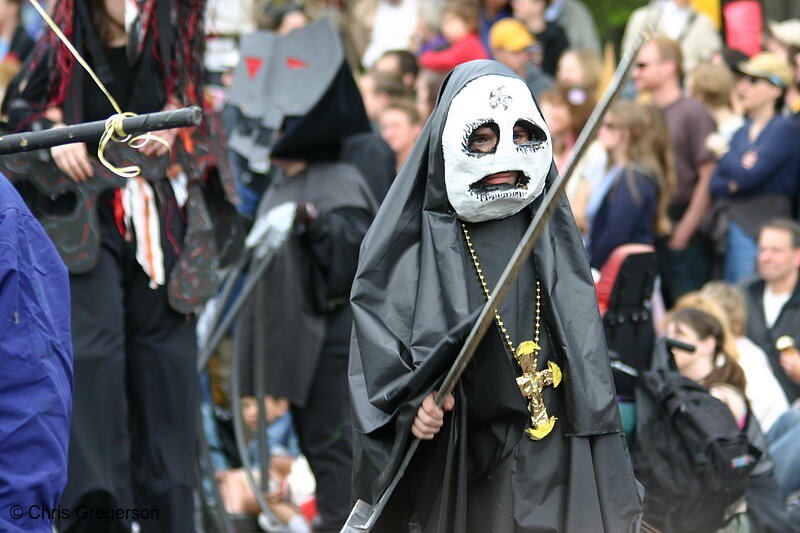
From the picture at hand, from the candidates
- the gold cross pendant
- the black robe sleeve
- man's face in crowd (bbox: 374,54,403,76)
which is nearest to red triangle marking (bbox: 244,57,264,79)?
the black robe sleeve

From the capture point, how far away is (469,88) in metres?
4.30

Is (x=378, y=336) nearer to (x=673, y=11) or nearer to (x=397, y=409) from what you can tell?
(x=397, y=409)

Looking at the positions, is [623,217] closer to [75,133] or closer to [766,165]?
[766,165]

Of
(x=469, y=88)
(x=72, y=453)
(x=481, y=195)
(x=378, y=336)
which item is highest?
(x=469, y=88)

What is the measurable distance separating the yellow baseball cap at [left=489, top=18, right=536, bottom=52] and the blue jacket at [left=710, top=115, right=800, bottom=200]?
2.09 meters

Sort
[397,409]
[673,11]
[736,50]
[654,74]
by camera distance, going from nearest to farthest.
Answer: [397,409], [654,74], [736,50], [673,11]

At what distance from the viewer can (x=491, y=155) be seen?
13.9 feet

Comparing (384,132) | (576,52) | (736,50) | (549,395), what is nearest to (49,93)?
(549,395)

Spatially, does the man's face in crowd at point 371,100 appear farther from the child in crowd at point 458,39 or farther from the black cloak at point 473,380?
the black cloak at point 473,380

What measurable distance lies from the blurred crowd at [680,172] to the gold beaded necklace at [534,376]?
180cm

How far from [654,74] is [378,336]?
5.43 metres

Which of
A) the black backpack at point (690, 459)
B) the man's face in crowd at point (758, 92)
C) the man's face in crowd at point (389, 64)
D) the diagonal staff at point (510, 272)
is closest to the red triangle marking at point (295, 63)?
the black backpack at point (690, 459)

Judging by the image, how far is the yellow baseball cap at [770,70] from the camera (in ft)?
28.0

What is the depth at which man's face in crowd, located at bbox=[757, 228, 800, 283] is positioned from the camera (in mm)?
7516
